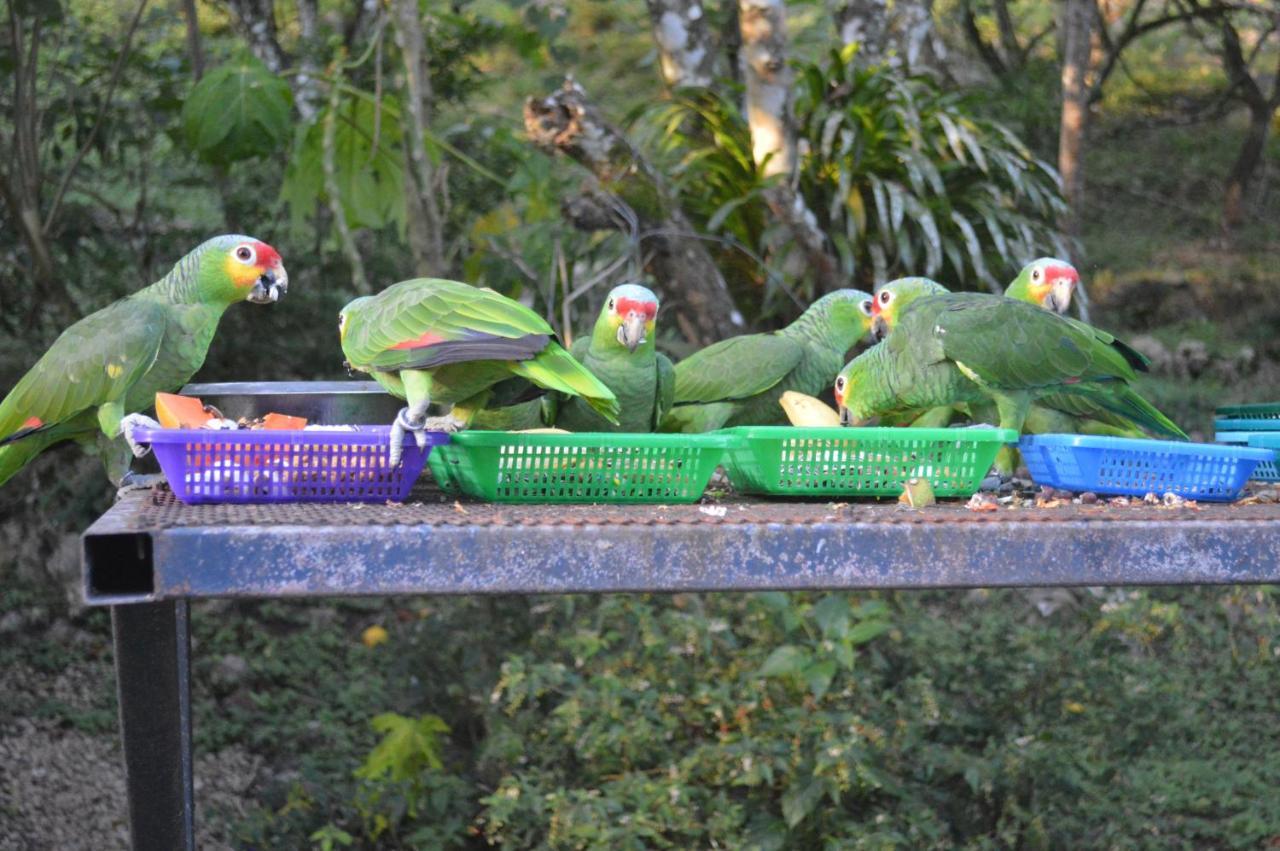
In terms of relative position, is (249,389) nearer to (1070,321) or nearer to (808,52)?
(1070,321)

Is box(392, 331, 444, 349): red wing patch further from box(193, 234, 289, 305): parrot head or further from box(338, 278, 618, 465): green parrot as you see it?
box(193, 234, 289, 305): parrot head

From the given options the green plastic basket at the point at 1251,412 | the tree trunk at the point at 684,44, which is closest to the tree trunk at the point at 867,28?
the tree trunk at the point at 684,44

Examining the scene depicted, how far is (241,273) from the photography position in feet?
9.74

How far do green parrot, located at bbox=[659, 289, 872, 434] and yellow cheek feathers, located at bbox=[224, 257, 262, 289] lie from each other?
3.22ft

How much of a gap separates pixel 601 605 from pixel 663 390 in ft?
6.79

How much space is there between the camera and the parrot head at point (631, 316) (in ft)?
8.77

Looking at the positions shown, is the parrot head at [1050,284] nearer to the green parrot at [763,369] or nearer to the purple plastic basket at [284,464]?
the green parrot at [763,369]

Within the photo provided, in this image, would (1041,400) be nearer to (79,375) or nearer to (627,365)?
(627,365)

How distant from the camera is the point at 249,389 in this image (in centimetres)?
279

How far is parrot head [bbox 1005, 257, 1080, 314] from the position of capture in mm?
3256

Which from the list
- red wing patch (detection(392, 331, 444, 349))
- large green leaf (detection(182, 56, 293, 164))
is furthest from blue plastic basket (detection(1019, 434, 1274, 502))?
large green leaf (detection(182, 56, 293, 164))

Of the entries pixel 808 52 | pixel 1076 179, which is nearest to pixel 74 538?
pixel 1076 179

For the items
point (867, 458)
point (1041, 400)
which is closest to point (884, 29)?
point (1041, 400)

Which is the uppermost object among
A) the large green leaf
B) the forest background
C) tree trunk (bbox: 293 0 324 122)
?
tree trunk (bbox: 293 0 324 122)
